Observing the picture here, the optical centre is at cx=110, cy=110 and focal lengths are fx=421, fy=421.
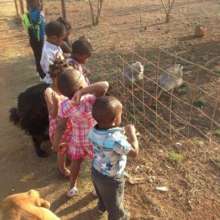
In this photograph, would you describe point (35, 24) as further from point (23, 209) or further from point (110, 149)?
point (23, 209)

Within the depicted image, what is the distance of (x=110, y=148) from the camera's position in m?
2.90

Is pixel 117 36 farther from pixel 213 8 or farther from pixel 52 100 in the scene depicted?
pixel 52 100

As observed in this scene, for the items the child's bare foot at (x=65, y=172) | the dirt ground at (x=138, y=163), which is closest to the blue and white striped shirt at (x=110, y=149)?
the dirt ground at (x=138, y=163)

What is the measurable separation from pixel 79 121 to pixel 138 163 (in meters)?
1.18

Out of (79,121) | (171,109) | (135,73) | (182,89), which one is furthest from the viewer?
(182,89)

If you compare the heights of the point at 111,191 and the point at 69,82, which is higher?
the point at 69,82

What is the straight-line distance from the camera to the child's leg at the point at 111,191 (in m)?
3.13

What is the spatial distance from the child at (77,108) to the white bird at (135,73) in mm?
2034

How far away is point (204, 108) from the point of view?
537 centimetres

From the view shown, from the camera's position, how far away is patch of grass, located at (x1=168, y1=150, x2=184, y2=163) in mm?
4405

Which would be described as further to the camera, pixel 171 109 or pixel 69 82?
pixel 171 109

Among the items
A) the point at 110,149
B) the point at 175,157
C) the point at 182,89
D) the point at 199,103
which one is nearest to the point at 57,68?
the point at 110,149

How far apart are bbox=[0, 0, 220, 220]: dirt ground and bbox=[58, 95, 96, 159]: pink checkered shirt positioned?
58 cm

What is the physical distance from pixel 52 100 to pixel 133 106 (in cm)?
179
